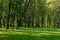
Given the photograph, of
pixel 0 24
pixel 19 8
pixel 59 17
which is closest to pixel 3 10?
pixel 19 8

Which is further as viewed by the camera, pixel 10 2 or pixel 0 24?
pixel 0 24

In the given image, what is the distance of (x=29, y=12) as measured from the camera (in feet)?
161

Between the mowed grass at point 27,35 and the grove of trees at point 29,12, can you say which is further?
the grove of trees at point 29,12

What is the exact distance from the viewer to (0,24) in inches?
1962

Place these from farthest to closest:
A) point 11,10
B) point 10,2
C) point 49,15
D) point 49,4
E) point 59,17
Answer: point 59,17
point 49,15
point 49,4
point 11,10
point 10,2

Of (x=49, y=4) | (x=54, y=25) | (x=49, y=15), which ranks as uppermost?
(x=49, y=4)

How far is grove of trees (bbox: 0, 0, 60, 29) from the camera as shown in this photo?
38438mm

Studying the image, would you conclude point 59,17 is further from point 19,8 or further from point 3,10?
point 3,10

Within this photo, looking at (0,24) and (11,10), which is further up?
(11,10)

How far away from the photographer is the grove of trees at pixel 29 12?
1513 inches

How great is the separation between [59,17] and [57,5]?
8.97 m

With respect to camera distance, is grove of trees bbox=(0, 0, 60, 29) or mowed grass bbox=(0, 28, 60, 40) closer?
mowed grass bbox=(0, 28, 60, 40)

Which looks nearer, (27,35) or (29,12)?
(27,35)

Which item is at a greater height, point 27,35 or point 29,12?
point 29,12
